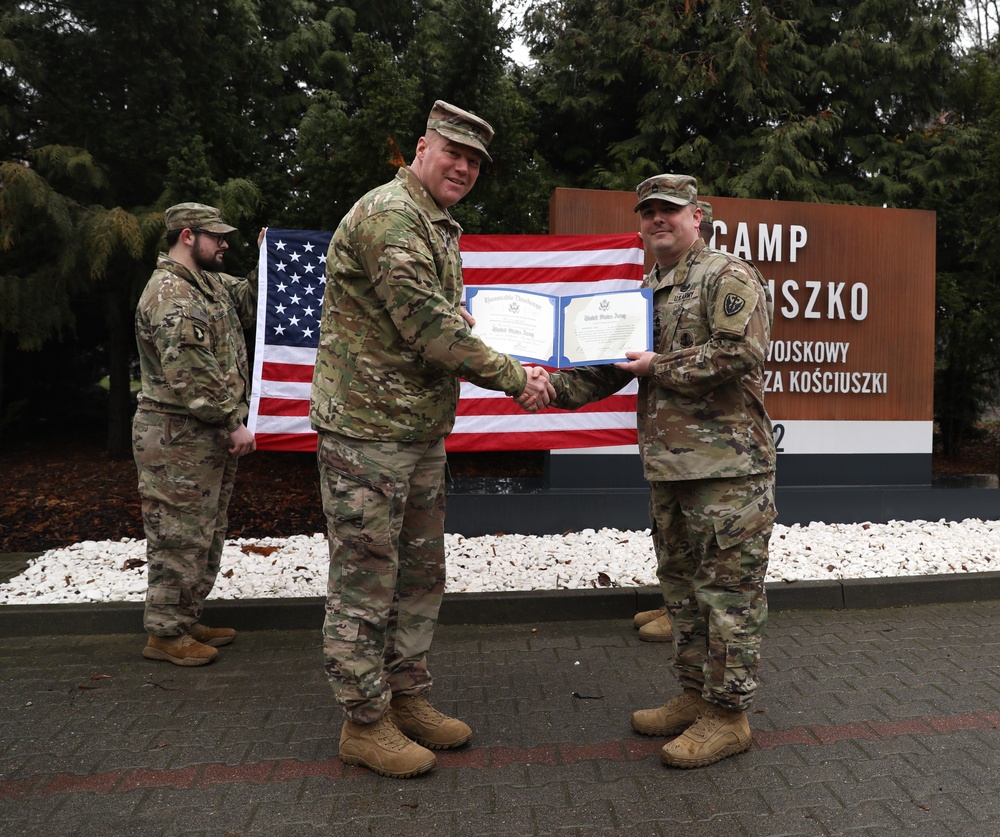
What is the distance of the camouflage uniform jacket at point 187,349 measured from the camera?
Result: 13.4ft

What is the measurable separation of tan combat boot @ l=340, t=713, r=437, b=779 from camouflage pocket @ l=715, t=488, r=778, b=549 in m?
1.33

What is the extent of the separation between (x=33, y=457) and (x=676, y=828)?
9.30m

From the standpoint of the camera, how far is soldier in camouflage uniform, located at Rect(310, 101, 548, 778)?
2898 millimetres

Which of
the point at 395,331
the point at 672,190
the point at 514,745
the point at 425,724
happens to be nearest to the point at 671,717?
the point at 514,745

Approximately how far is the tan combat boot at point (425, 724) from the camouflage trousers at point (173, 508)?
4.88 feet

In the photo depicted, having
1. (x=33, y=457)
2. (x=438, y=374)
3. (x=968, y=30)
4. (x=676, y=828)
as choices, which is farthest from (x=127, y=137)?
(x=968, y=30)

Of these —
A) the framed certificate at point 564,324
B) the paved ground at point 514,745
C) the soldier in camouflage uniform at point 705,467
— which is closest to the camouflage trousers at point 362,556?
the paved ground at point 514,745

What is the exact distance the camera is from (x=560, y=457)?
20.9 ft

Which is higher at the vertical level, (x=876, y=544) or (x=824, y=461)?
(x=824, y=461)

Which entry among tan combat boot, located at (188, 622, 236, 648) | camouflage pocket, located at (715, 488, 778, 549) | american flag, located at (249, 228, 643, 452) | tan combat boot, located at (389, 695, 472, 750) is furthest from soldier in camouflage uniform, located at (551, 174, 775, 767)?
american flag, located at (249, 228, 643, 452)

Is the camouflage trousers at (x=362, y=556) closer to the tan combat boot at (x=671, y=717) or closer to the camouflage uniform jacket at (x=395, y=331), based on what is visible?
the camouflage uniform jacket at (x=395, y=331)

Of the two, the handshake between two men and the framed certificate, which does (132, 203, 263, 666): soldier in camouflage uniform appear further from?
the handshake between two men

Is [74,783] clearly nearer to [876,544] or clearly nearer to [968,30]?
[876,544]

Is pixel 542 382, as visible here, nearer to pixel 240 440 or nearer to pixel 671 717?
pixel 671 717
